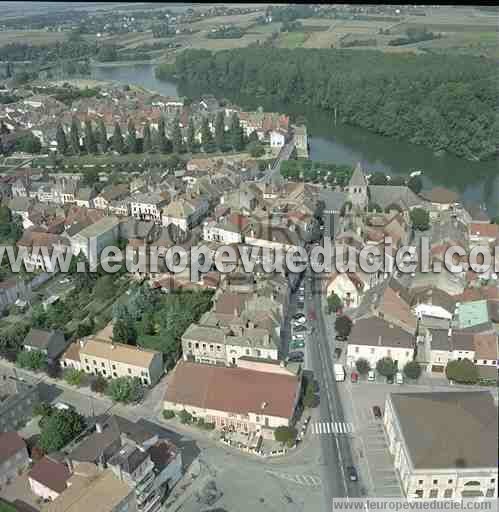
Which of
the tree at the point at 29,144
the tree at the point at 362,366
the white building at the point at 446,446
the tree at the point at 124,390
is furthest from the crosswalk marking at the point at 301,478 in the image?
the tree at the point at 29,144

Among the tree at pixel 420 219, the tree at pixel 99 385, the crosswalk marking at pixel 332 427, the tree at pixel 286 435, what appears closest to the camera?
the tree at pixel 286 435

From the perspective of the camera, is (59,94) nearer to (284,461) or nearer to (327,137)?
(327,137)

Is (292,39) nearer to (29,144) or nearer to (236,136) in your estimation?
(236,136)

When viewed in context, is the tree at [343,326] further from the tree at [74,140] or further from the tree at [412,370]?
the tree at [74,140]

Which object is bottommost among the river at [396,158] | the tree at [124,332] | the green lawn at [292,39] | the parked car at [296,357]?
the river at [396,158]

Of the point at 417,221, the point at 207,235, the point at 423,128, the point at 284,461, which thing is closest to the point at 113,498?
the point at 284,461
